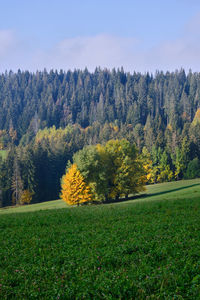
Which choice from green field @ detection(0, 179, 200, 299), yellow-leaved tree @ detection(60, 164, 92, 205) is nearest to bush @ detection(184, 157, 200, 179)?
yellow-leaved tree @ detection(60, 164, 92, 205)

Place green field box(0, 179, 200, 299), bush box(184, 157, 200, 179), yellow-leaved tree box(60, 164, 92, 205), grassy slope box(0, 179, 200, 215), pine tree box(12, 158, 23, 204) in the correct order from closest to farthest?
green field box(0, 179, 200, 299) → grassy slope box(0, 179, 200, 215) → yellow-leaved tree box(60, 164, 92, 205) → pine tree box(12, 158, 23, 204) → bush box(184, 157, 200, 179)

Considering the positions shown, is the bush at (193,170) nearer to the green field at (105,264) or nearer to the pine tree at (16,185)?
the pine tree at (16,185)

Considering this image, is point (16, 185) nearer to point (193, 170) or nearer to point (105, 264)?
point (193, 170)

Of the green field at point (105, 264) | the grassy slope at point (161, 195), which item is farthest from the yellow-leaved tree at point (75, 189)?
the green field at point (105, 264)

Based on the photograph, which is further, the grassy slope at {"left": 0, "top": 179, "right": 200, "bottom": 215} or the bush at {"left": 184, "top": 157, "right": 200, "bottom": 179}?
the bush at {"left": 184, "top": 157, "right": 200, "bottom": 179}

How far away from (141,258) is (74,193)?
45.5 metres

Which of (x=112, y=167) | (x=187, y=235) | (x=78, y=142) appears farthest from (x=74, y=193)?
(x=78, y=142)

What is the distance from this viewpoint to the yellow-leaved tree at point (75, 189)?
5616cm

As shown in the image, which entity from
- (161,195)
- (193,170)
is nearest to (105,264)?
(161,195)

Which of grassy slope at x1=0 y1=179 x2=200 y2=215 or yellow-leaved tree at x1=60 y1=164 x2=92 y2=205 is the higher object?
yellow-leaved tree at x1=60 y1=164 x2=92 y2=205

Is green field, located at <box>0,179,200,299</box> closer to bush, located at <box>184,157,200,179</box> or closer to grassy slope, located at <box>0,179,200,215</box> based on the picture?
grassy slope, located at <box>0,179,200,215</box>

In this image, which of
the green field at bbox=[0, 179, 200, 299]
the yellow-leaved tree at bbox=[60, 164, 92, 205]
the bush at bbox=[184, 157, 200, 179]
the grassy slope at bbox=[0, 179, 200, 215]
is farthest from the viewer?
the bush at bbox=[184, 157, 200, 179]

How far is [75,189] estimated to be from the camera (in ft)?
184

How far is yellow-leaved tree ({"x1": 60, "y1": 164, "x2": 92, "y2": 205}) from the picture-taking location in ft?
184
